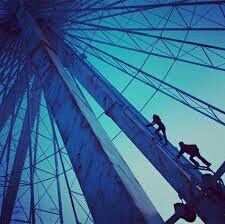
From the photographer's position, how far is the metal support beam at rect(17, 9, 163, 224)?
626cm

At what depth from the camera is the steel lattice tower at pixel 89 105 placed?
23.7ft

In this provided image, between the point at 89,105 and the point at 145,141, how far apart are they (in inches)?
145

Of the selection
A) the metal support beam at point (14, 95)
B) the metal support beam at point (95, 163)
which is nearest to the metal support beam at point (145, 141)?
the metal support beam at point (14, 95)

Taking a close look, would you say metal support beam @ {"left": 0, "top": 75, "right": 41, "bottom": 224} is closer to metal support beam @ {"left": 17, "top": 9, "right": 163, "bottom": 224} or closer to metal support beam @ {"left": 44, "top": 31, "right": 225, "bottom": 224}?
metal support beam @ {"left": 44, "top": 31, "right": 225, "bottom": 224}

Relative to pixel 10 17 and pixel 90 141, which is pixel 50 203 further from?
pixel 90 141

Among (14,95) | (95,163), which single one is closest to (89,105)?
(95,163)

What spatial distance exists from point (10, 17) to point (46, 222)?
11372mm

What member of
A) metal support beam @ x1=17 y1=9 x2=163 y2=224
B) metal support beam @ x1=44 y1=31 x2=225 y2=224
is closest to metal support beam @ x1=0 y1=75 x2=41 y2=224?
metal support beam @ x1=44 y1=31 x2=225 y2=224

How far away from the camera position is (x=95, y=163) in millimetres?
7352

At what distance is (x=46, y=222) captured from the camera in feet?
66.7

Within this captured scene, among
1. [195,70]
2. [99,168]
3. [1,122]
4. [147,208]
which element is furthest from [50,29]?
[147,208]

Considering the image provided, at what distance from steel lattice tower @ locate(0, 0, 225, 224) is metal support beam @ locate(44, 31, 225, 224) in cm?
3

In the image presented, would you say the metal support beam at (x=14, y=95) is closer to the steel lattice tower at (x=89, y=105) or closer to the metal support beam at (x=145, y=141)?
the steel lattice tower at (x=89, y=105)

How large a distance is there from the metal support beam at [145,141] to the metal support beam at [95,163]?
12.4 ft
